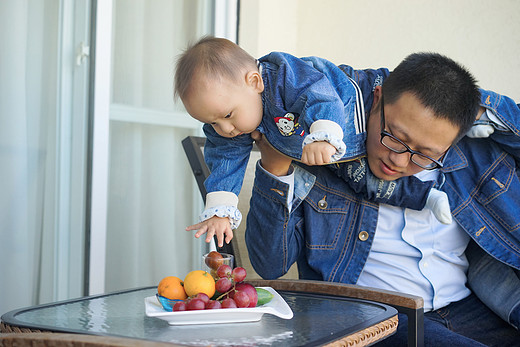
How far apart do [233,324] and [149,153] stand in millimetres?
1872

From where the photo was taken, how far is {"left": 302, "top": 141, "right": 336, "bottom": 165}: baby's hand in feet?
3.93

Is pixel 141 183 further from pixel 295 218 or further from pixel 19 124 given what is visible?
pixel 295 218

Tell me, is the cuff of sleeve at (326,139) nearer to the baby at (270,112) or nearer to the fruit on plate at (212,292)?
the baby at (270,112)

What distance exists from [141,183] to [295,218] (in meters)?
1.33

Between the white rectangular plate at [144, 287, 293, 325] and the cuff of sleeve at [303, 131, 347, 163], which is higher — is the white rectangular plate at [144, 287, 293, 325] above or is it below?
below

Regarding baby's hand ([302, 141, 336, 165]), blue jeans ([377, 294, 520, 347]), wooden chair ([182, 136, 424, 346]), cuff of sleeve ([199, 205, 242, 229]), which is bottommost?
blue jeans ([377, 294, 520, 347])

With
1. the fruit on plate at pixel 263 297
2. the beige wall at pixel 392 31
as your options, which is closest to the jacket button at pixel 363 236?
the fruit on plate at pixel 263 297

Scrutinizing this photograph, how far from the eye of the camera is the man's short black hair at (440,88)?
131 centimetres

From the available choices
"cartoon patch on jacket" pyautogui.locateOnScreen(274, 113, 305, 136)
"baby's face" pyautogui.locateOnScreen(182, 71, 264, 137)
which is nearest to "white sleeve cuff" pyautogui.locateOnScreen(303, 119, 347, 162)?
"cartoon patch on jacket" pyautogui.locateOnScreen(274, 113, 305, 136)

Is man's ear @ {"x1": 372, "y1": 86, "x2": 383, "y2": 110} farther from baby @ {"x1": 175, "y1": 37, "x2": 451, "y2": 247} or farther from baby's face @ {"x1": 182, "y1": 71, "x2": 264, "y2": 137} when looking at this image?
baby's face @ {"x1": 182, "y1": 71, "x2": 264, "y2": 137}

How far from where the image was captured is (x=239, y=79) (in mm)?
1432

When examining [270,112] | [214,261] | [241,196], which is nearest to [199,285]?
[214,261]

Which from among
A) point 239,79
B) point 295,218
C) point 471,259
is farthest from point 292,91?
point 471,259

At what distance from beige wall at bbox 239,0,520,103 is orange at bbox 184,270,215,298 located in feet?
7.01
